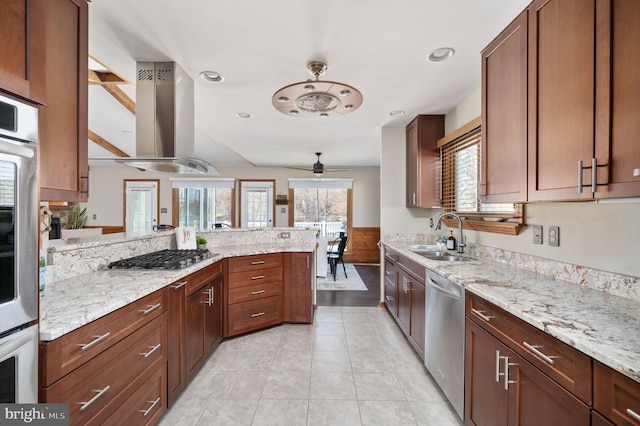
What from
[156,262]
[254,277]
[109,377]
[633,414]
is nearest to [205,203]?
[254,277]

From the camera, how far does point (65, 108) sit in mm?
1329

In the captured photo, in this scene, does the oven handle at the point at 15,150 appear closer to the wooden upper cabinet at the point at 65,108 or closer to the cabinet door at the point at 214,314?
the wooden upper cabinet at the point at 65,108

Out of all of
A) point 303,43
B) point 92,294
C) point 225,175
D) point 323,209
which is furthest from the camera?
point 323,209

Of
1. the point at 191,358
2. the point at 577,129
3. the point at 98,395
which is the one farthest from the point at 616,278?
the point at 191,358

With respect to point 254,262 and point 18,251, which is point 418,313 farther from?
point 18,251

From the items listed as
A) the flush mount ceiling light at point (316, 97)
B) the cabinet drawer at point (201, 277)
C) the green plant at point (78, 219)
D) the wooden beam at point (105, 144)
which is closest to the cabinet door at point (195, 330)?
the cabinet drawer at point (201, 277)

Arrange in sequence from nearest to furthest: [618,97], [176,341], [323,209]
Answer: [618,97], [176,341], [323,209]

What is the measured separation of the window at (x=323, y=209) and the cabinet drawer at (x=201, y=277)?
15.5ft

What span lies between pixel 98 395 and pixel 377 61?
8.49 ft

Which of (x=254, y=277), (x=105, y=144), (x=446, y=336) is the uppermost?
(x=105, y=144)

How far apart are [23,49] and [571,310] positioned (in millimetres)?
2216

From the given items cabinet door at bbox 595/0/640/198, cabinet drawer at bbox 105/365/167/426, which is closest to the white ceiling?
cabinet door at bbox 595/0/640/198

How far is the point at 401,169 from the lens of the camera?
3781 mm

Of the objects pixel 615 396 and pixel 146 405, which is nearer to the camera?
pixel 615 396
